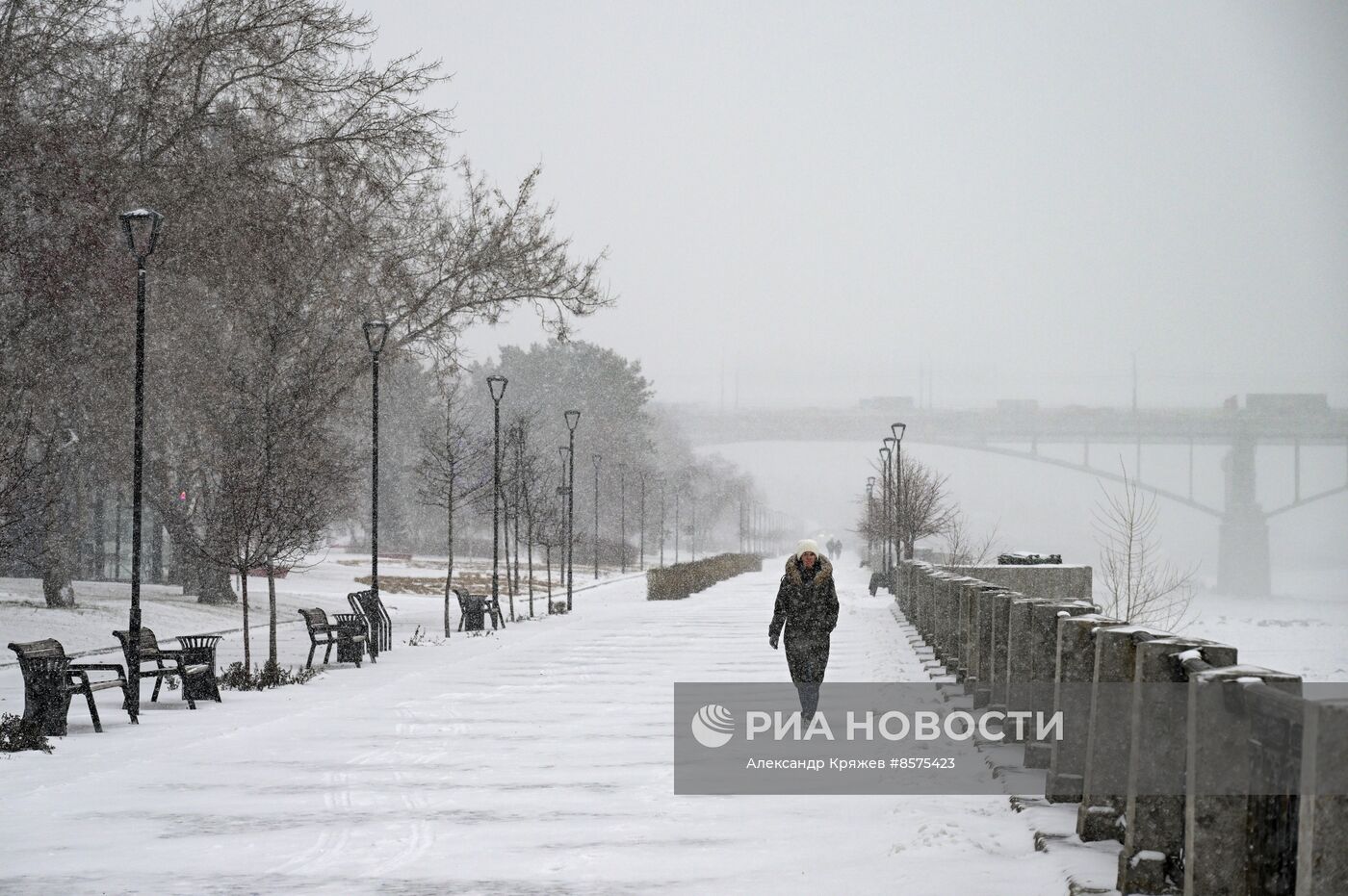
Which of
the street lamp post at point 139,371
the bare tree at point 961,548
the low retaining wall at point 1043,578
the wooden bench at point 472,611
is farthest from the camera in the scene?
the bare tree at point 961,548

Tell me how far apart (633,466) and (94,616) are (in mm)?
81477

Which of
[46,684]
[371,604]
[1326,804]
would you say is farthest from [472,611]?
[1326,804]

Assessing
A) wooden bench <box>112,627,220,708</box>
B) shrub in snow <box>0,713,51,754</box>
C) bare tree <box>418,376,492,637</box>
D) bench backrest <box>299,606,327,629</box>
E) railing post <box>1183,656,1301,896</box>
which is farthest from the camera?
bare tree <box>418,376,492,637</box>

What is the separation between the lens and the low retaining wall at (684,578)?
146 feet

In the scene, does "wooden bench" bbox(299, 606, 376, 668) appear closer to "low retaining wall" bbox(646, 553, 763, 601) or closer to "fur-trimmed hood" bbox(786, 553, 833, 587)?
"fur-trimmed hood" bbox(786, 553, 833, 587)

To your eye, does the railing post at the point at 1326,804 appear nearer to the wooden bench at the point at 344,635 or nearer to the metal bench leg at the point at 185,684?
the metal bench leg at the point at 185,684

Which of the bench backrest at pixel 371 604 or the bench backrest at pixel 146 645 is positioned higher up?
the bench backrest at pixel 146 645

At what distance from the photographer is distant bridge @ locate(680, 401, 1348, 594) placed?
3986 inches

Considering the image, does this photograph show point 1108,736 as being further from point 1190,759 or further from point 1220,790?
point 1220,790

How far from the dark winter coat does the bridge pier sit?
9428 centimetres

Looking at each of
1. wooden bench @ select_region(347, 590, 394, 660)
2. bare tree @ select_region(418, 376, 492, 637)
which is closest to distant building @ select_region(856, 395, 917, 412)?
bare tree @ select_region(418, 376, 492, 637)

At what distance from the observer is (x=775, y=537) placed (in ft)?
654

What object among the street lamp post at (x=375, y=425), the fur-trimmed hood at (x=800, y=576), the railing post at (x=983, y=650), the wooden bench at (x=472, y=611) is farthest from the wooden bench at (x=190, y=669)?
the wooden bench at (x=472, y=611)

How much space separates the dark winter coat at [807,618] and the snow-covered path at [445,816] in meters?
1.33
